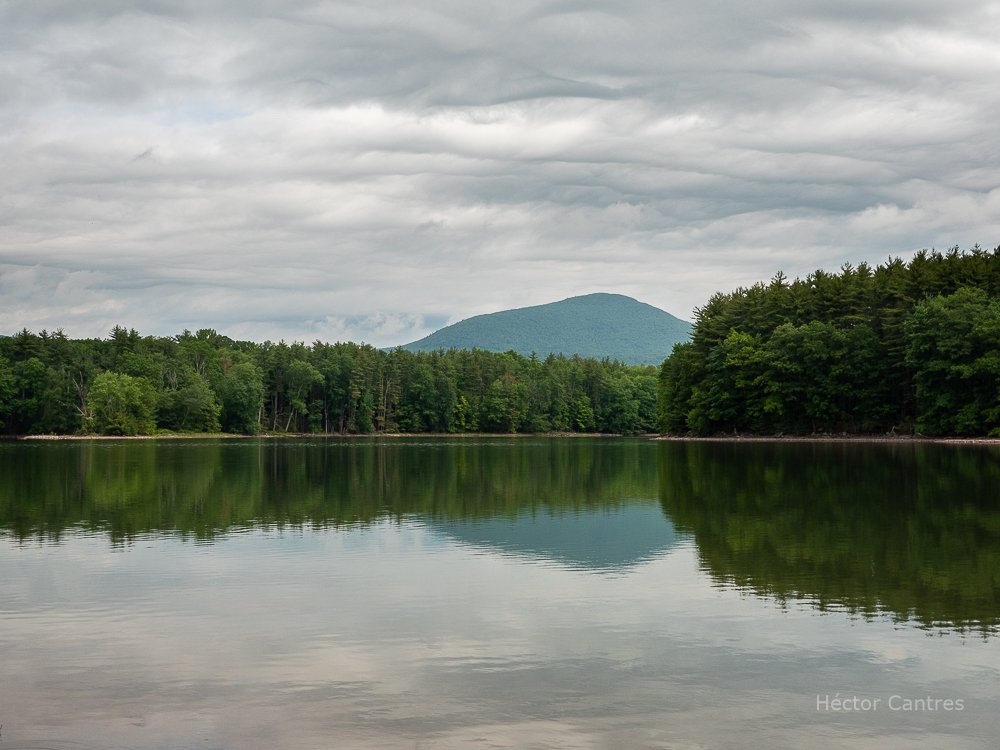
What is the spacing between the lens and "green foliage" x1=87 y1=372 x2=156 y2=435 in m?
134

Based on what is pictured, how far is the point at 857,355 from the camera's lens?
9794cm

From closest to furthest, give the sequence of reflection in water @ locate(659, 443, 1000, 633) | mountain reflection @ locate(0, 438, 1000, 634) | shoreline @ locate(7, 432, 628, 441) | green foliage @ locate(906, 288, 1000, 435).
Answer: reflection in water @ locate(659, 443, 1000, 633) < mountain reflection @ locate(0, 438, 1000, 634) < green foliage @ locate(906, 288, 1000, 435) < shoreline @ locate(7, 432, 628, 441)

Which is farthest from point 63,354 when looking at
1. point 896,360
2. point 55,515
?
point 55,515

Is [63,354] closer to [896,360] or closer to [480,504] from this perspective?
[896,360]

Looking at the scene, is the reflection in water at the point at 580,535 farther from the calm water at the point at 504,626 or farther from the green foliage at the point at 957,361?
the green foliage at the point at 957,361

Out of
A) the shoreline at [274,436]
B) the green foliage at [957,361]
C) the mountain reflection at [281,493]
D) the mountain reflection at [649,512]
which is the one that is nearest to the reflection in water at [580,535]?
the mountain reflection at [649,512]

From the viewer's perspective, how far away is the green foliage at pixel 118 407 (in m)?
134

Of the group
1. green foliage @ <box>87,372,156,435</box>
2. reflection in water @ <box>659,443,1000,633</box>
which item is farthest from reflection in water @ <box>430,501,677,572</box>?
green foliage @ <box>87,372,156,435</box>

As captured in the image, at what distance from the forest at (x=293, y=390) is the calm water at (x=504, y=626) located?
114 meters

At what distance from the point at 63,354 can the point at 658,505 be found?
130921 mm

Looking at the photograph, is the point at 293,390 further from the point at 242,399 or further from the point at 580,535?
the point at 580,535

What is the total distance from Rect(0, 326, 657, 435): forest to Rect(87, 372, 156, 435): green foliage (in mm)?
155

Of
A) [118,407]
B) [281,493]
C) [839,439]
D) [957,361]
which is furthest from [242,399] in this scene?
[281,493]

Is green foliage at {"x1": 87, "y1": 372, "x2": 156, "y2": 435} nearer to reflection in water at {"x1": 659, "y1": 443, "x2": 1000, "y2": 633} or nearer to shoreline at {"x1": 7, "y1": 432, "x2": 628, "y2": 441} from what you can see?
shoreline at {"x1": 7, "y1": 432, "x2": 628, "y2": 441}
